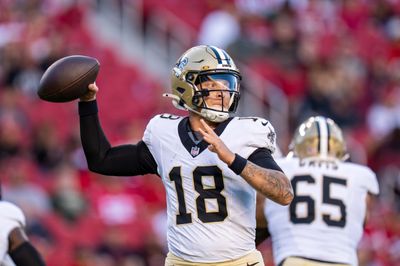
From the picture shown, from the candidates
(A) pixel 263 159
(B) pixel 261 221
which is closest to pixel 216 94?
(A) pixel 263 159

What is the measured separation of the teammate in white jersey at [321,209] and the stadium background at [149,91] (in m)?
3.06

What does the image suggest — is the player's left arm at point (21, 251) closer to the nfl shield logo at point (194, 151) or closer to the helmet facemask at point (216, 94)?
the nfl shield logo at point (194, 151)

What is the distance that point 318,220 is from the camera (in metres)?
6.53

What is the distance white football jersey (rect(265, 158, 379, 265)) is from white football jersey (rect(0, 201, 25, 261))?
1516 millimetres

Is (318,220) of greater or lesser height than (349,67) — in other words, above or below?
below

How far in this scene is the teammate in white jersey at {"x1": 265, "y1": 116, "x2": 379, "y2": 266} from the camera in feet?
21.2

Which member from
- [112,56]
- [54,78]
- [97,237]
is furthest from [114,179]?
[54,78]

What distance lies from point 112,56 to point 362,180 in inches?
241

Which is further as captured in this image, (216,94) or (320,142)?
(320,142)

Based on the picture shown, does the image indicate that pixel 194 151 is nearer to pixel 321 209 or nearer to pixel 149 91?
pixel 321 209

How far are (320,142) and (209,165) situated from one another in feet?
5.60

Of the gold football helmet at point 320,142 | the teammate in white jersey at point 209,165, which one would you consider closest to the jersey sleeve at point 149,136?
the teammate in white jersey at point 209,165

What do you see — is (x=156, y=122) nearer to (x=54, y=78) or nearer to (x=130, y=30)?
(x=54, y=78)

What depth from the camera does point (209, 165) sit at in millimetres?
5223
